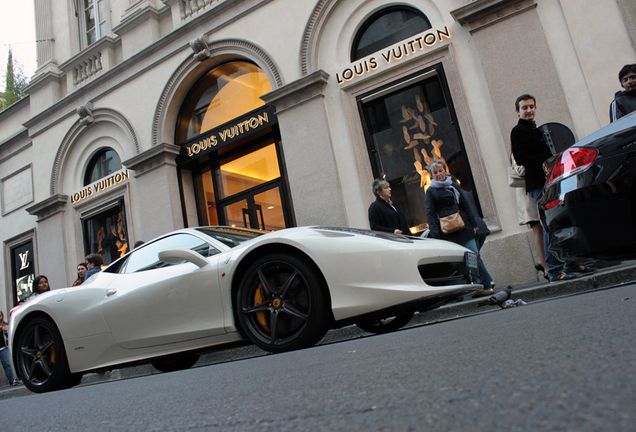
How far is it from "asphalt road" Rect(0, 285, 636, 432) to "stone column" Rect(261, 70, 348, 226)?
24.2 ft

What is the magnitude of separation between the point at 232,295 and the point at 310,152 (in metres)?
6.36

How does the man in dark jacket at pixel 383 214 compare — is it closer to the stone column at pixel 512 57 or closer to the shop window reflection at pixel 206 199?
the stone column at pixel 512 57

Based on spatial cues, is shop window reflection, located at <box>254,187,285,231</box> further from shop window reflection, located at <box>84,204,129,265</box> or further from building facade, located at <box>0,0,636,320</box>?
shop window reflection, located at <box>84,204,129,265</box>

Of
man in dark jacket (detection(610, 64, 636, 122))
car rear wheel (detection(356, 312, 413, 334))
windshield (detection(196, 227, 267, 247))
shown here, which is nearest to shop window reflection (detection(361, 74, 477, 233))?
man in dark jacket (detection(610, 64, 636, 122))

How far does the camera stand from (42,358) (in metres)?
4.74

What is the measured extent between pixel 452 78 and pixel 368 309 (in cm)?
654

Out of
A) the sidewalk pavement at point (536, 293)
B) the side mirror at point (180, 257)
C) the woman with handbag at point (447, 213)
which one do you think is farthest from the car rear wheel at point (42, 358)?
the woman with handbag at point (447, 213)

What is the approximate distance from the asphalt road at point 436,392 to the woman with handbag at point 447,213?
3706 millimetres

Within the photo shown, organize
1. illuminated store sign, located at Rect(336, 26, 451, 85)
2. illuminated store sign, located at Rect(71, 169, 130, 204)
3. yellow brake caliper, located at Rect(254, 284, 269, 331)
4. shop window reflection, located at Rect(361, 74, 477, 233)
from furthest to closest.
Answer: illuminated store sign, located at Rect(71, 169, 130, 204)
illuminated store sign, located at Rect(336, 26, 451, 85)
shop window reflection, located at Rect(361, 74, 477, 233)
yellow brake caliper, located at Rect(254, 284, 269, 331)

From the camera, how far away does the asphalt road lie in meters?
0.79

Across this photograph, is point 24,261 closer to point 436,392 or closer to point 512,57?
point 512,57

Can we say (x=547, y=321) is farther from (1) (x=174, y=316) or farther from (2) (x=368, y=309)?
(1) (x=174, y=316)

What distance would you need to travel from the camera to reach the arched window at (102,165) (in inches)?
539

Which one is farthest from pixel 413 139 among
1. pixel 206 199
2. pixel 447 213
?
pixel 206 199
